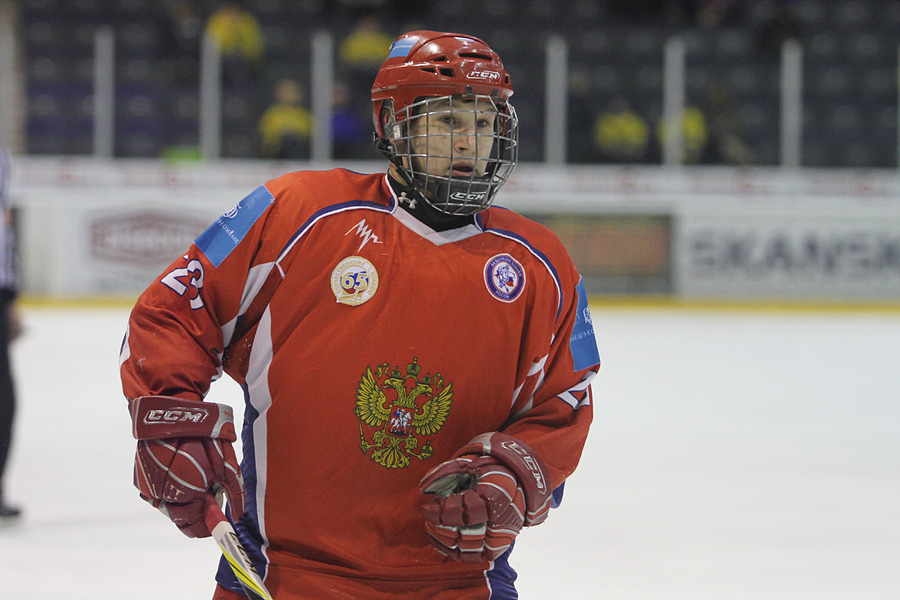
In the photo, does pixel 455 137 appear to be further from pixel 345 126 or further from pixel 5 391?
pixel 345 126

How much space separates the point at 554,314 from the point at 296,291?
39 centimetres

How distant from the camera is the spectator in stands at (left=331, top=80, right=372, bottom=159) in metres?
9.91

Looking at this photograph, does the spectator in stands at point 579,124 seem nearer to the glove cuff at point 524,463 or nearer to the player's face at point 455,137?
the player's face at point 455,137

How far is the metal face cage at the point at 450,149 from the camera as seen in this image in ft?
5.08

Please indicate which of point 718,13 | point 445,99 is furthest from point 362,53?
point 445,99

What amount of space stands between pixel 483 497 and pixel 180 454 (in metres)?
0.40

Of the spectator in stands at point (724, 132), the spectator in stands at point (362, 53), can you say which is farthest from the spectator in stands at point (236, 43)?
the spectator in stands at point (724, 132)

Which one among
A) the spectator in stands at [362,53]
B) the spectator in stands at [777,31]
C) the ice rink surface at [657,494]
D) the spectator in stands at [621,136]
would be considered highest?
the spectator in stands at [777,31]

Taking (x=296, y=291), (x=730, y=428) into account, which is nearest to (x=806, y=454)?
(x=730, y=428)

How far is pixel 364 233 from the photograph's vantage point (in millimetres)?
1555

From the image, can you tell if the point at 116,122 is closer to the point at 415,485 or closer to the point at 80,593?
the point at 80,593

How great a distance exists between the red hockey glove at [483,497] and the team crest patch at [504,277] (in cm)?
22

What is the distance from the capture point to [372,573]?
1.51 metres

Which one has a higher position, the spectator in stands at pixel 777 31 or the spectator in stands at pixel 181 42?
the spectator in stands at pixel 777 31
